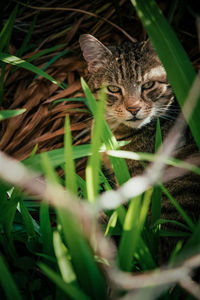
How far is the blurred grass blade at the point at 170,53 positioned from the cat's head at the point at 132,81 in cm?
48

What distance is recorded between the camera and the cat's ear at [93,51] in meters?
1.11

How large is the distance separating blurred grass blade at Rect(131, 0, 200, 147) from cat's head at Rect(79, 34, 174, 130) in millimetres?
479

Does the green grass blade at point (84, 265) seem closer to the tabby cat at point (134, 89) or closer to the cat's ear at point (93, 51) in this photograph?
the tabby cat at point (134, 89)

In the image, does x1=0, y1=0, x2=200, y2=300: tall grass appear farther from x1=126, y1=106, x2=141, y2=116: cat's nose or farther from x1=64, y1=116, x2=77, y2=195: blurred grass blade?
x1=126, y1=106, x2=141, y2=116: cat's nose

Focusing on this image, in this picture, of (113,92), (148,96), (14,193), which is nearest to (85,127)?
(113,92)

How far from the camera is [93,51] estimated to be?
1179mm

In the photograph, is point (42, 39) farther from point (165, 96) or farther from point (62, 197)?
point (62, 197)

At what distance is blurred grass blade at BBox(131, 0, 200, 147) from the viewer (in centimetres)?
58

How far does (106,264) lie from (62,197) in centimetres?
20

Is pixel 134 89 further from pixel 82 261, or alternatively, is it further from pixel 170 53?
pixel 82 261

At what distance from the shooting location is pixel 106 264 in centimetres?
54

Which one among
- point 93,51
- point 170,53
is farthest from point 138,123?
point 170,53

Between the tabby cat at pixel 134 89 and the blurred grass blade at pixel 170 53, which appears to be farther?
→ the tabby cat at pixel 134 89

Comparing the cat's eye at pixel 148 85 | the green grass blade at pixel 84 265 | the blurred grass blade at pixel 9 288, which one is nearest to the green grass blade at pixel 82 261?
the green grass blade at pixel 84 265
